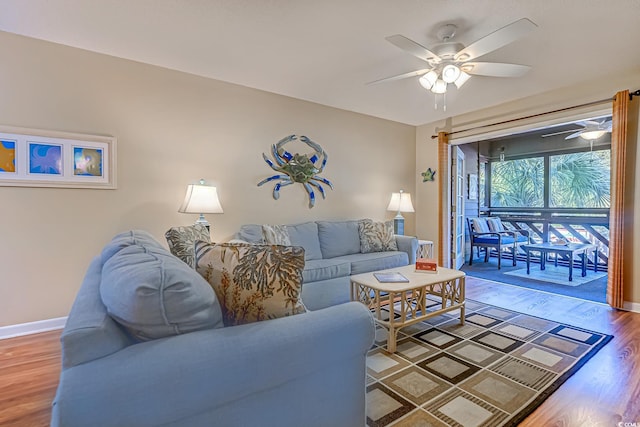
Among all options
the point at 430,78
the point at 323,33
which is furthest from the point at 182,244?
the point at 430,78

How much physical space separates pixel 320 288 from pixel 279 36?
2.28 meters

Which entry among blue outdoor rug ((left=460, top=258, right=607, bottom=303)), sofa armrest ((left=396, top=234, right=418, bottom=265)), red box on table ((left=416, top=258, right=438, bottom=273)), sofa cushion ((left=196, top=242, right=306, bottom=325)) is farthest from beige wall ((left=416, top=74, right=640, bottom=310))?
sofa cushion ((left=196, top=242, right=306, bottom=325))

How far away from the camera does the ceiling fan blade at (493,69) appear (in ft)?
8.02

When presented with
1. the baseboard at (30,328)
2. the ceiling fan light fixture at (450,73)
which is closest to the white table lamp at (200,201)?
the baseboard at (30,328)

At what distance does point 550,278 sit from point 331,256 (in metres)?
3.28

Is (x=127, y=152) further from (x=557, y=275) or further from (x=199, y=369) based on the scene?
(x=557, y=275)

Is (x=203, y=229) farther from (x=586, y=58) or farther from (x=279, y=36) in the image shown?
(x=586, y=58)

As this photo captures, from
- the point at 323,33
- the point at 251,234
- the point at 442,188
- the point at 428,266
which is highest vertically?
the point at 323,33

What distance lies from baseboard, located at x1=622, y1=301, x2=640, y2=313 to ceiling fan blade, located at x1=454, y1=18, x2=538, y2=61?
9.85ft

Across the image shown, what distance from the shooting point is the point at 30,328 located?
103 inches

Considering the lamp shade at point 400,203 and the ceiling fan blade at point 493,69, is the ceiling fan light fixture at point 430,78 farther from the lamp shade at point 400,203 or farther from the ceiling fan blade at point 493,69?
the lamp shade at point 400,203

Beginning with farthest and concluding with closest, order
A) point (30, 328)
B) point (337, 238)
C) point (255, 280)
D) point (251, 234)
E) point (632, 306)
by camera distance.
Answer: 1. point (337, 238)
2. point (251, 234)
3. point (632, 306)
4. point (30, 328)
5. point (255, 280)

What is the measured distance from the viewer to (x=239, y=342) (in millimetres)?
1010

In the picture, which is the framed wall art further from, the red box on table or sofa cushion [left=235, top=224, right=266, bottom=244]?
the red box on table
